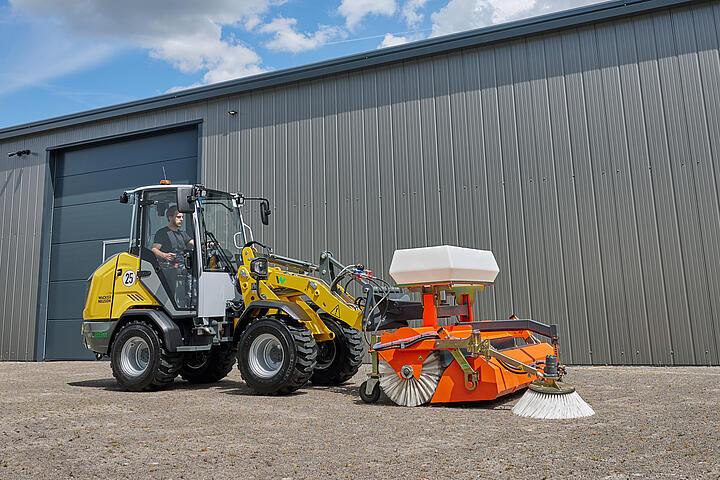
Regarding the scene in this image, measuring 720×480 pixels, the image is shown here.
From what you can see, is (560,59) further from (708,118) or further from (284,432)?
(284,432)

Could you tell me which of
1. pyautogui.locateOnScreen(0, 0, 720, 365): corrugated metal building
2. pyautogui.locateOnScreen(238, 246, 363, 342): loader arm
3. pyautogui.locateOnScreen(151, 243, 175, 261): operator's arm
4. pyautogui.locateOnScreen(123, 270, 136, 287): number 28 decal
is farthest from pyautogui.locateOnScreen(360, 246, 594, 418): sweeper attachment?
pyautogui.locateOnScreen(0, 0, 720, 365): corrugated metal building

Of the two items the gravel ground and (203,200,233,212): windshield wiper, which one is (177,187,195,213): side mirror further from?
the gravel ground

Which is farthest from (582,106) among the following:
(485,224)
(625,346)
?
(625,346)

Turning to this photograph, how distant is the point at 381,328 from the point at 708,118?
7.33m

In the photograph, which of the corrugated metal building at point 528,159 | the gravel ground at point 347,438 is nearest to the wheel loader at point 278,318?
the gravel ground at point 347,438

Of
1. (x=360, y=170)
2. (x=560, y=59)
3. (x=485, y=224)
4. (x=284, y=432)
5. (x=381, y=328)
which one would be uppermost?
(x=560, y=59)

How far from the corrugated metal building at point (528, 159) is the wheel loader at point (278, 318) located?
3729mm

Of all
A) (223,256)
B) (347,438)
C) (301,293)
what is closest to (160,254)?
(223,256)

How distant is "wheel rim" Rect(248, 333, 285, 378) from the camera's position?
7207 millimetres

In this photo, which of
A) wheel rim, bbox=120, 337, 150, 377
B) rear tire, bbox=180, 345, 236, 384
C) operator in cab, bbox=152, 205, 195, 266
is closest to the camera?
wheel rim, bbox=120, 337, 150, 377

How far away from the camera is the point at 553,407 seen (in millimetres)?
5129

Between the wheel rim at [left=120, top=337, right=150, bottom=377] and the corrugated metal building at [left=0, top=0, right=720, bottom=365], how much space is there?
5.52 meters

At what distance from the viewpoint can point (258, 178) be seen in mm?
14266

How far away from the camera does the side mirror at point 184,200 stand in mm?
7668
